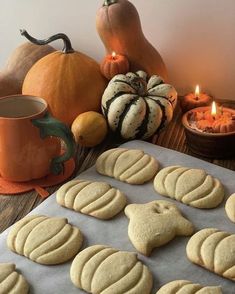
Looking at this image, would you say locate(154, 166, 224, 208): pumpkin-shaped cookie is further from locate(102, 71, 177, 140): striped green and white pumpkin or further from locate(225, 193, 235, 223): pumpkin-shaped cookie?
locate(102, 71, 177, 140): striped green and white pumpkin

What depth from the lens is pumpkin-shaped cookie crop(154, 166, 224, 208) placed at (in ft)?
2.26

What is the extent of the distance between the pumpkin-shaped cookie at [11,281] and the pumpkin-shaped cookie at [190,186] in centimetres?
26

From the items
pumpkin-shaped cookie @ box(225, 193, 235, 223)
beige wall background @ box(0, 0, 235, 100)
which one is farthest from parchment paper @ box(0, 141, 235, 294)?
beige wall background @ box(0, 0, 235, 100)

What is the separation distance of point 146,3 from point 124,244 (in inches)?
23.5

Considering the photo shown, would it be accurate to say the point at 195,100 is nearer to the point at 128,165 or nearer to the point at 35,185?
the point at 128,165

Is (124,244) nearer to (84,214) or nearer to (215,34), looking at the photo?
(84,214)

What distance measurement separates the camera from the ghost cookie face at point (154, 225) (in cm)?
61

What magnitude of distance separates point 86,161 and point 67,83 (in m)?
0.16

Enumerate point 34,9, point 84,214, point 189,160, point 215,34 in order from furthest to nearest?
1. point 34,9
2. point 215,34
3. point 189,160
4. point 84,214

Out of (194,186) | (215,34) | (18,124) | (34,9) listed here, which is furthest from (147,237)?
(34,9)

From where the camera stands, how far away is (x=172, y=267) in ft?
1.92

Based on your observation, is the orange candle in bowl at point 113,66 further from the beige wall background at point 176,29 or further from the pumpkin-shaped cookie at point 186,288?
the pumpkin-shaped cookie at point 186,288

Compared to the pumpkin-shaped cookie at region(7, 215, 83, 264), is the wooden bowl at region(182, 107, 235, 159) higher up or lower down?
higher up

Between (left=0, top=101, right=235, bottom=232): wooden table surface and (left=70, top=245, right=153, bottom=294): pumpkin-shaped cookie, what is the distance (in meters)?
0.17
